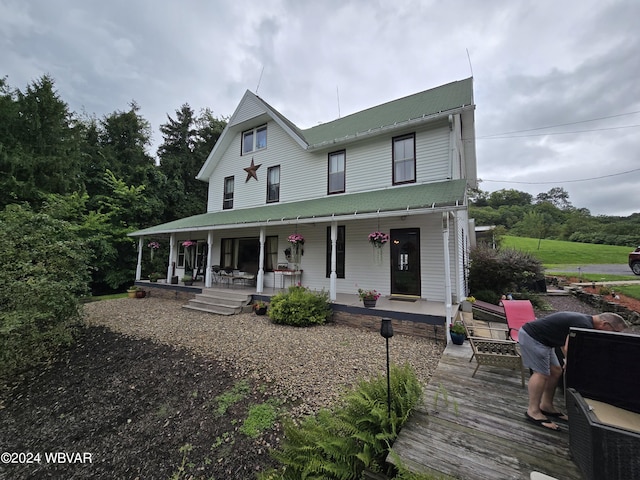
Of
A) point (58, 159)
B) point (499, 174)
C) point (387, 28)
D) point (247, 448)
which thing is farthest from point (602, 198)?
point (58, 159)

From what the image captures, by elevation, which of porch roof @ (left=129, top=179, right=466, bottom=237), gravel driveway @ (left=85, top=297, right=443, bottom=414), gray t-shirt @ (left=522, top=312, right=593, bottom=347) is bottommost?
gravel driveway @ (left=85, top=297, right=443, bottom=414)

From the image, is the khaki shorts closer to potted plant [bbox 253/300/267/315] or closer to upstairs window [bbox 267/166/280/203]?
potted plant [bbox 253/300/267/315]

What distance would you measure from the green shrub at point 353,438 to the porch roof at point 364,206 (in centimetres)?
450

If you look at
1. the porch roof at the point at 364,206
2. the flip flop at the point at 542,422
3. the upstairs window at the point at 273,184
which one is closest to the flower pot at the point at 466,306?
the porch roof at the point at 364,206

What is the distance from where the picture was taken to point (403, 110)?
387 inches

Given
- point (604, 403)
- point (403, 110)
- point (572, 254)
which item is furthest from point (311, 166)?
point (572, 254)

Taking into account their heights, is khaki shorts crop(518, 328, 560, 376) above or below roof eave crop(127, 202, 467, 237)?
below

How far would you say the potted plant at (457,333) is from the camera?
5.09 m

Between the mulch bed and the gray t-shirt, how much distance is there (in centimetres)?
322

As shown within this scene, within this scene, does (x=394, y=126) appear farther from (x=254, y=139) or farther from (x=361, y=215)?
(x=254, y=139)

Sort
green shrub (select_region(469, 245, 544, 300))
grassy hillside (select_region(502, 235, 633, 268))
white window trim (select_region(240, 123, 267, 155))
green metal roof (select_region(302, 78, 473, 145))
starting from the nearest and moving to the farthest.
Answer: green metal roof (select_region(302, 78, 473, 145)) < green shrub (select_region(469, 245, 544, 300)) < white window trim (select_region(240, 123, 267, 155)) < grassy hillside (select_region(502, 235, 633, 268))

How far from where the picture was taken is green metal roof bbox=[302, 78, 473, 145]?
8.54 meters

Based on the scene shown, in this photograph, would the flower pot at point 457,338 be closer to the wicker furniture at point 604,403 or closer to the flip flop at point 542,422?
the flip flop at point 542,422

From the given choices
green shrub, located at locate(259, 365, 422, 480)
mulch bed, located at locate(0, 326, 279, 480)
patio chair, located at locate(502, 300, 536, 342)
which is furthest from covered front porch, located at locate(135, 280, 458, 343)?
mulch bed, located at locate(0, 326, 279, 480)
